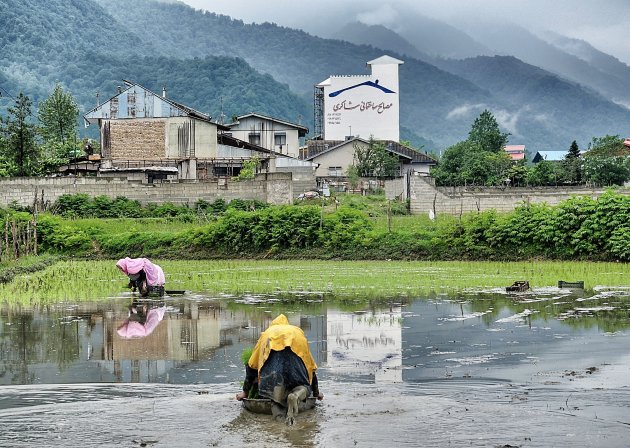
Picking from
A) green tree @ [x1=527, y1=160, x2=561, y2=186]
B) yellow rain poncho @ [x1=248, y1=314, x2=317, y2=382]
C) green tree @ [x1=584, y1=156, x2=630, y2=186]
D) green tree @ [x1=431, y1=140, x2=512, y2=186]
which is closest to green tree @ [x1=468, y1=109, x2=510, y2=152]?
green tree @ [x1=431, y1=140, x2=512, y2=186]

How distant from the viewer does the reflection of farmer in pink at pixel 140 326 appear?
55.9 ft

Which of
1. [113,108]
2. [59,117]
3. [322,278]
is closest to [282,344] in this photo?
[322,278]

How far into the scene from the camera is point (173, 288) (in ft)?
80.9

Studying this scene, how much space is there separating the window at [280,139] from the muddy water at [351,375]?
4765 cm

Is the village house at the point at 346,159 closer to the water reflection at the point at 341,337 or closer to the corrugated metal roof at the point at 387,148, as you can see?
the corrugated metal roof at the point at 387,148

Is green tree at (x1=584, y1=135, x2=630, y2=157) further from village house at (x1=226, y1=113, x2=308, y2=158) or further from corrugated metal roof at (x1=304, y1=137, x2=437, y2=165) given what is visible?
village house at (x1=226, y1=113, x2=308, y2=158)

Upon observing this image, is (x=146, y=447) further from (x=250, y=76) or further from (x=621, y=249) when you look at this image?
(x=250, y=76)

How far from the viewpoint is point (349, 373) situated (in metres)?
13.1

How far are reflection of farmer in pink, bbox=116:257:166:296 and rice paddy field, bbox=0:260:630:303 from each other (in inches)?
42.6

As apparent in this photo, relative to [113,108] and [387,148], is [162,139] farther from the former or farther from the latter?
[387,148]

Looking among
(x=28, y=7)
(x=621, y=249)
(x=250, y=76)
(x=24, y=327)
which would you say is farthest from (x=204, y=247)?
(x=28, y=7)

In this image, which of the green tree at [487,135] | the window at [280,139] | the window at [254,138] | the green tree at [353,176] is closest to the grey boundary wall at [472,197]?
the green tree at [353,176]

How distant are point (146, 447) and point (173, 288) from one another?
15.0 meters

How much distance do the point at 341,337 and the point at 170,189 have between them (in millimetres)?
31696
